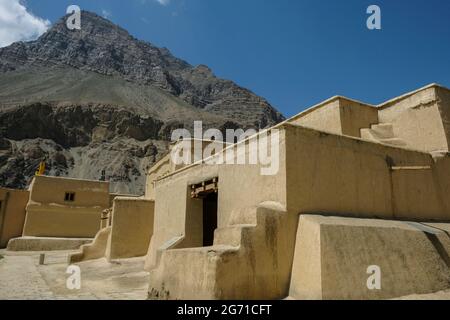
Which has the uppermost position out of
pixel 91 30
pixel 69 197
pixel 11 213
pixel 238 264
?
pixel 91 30

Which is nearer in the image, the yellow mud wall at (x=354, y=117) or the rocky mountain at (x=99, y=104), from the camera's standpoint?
the yellow mud wall at (x=354, y=117)

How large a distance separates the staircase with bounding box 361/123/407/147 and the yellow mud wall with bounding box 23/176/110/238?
20399mm

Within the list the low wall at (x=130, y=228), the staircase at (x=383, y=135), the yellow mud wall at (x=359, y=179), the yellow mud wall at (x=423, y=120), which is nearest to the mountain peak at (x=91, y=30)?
the low wall at (x=130, y=228)

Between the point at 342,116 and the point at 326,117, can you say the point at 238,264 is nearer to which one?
the point at 342,116

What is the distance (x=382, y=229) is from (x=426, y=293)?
1.42 meters

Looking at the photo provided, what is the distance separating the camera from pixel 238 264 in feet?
22.0

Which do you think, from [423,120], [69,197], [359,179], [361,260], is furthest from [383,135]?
[69,197]

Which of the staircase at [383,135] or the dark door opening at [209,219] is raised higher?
the staircase at [383,135]

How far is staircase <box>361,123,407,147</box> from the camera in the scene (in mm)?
12038

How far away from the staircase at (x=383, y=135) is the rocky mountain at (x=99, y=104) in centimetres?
4172

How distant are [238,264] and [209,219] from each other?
590cm

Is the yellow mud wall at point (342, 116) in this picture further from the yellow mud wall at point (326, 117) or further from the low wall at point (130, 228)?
the low wall at point (130, 228)

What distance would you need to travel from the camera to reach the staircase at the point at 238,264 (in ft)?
21.1
